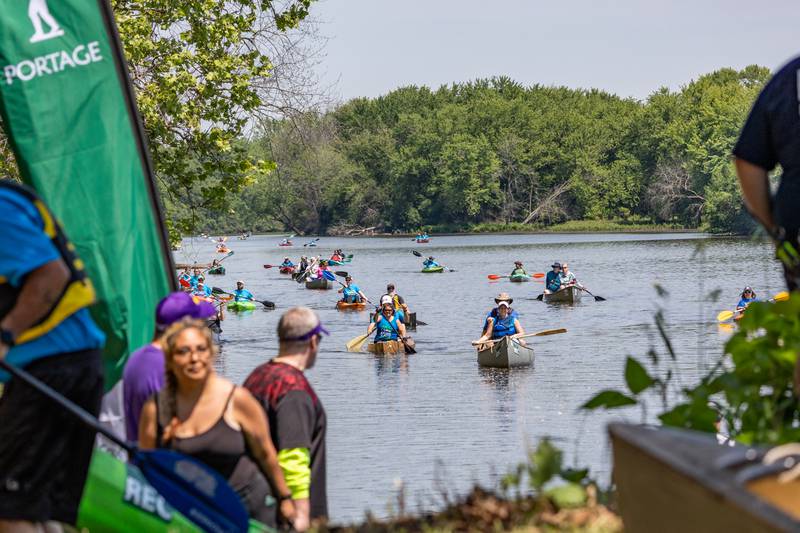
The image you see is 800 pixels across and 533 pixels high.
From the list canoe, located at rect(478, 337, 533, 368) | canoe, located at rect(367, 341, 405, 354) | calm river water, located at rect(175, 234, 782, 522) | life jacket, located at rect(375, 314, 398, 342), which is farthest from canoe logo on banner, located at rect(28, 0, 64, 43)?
canoe, located at rect(367, 341, 405, 354)

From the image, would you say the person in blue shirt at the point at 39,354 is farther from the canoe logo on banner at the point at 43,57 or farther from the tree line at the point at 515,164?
the tree line at the point at 515,164

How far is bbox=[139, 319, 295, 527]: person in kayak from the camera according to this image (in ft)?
16.8

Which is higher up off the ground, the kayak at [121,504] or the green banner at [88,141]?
the green banner at [88,141]

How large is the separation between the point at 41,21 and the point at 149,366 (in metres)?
1.69

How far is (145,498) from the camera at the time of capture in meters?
4.77

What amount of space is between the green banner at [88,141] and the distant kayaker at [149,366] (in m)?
0.29

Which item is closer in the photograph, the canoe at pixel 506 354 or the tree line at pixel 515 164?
the canoe at pixel 506 354

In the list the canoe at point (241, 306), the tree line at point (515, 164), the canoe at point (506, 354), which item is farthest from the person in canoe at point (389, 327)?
the tree line at point (515, 164)

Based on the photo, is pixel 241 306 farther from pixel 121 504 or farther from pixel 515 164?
pixel 515 164

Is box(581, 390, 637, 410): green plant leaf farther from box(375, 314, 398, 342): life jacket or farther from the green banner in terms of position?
box(375, 314, 398, 342): life jacket

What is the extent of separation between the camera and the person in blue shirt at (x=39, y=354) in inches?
169

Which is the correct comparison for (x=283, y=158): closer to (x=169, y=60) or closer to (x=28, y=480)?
(x=169, y=60)

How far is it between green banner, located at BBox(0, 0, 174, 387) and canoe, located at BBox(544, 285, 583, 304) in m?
41.7

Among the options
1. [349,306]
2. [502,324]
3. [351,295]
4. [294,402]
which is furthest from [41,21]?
[349,306]
